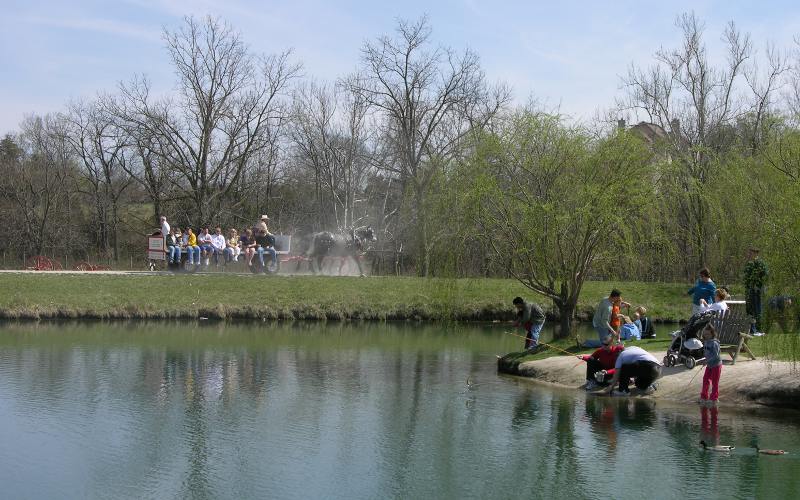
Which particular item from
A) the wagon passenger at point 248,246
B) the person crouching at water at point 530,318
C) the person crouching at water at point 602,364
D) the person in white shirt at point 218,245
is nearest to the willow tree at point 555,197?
the person crouching at water at point 530,318

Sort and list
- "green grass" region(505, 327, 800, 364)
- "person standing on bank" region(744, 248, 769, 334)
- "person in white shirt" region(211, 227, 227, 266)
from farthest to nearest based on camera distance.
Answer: "person in white shirt" region(211, 227, 227, 266)
"person standing on bank" region(744, 248, 769, 334)
"green grass" region(505, 327, 800, 364)

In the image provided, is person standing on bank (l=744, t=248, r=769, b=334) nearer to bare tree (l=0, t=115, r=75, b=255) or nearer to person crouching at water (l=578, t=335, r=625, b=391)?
person crouching at water (l=578, t=335, r=625, b=391)

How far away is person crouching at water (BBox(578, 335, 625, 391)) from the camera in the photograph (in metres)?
18.6

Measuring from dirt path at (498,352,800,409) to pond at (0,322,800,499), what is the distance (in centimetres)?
38

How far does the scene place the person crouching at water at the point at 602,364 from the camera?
60.9 feet

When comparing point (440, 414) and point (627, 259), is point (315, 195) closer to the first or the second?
point (627, 259)

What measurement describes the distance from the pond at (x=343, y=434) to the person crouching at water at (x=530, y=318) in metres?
1.23

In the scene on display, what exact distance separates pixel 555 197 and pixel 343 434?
27.0ft

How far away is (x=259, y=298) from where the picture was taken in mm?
33469

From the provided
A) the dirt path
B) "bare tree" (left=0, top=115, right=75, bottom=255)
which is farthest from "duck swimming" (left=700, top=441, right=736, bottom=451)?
"bare tree" (left=0, top=115, right=75, bottom=255)

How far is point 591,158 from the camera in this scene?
21.1m

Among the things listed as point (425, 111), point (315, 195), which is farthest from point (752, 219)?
point (315, 195)

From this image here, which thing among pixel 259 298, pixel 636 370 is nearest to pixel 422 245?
pixel 636 370

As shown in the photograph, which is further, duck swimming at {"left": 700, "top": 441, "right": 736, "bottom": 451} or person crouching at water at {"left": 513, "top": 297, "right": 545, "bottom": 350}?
person crouching at water at {"left": 513, "top": 297, "right": 545, "bottom": 350}
